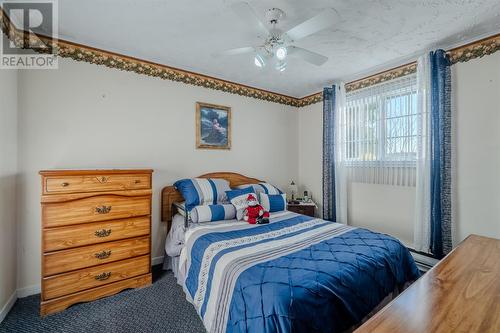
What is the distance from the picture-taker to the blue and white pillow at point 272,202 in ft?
9.81

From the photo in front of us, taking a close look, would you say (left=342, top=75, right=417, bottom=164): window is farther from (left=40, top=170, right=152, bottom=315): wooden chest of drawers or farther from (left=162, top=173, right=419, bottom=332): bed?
(left=40, top=170, right=152, bottom=315): wooden chest of drawers

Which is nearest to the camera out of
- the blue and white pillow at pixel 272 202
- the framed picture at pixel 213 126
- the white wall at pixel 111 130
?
the white wall at pixel 111 130

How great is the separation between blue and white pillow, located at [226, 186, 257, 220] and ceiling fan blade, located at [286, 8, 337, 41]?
1769 millimetres

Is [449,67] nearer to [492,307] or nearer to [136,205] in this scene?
[492,307]

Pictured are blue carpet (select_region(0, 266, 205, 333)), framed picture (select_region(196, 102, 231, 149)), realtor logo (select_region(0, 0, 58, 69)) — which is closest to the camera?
blue carpet (select_region(0, 266, 205, 333))

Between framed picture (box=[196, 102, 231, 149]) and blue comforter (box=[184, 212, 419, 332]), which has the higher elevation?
framed picture (box=[196, 102, 231, 149])

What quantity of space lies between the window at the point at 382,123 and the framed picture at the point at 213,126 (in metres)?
1.80

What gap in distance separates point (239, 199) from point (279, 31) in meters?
1.83

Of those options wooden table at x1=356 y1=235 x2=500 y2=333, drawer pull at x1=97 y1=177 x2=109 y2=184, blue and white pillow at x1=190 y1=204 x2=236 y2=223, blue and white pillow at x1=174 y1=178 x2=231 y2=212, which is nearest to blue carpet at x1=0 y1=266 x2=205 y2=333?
blue and white pillow at x1=190 y1=204 x2=236 y2=223

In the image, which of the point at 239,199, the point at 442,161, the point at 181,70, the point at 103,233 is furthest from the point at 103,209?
the point at 442,161

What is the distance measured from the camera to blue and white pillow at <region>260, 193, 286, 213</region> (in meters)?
2.99

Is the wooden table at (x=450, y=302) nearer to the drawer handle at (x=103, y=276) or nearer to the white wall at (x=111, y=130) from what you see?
the drawer handle at (x=103, y=276)

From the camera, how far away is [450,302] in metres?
0.77

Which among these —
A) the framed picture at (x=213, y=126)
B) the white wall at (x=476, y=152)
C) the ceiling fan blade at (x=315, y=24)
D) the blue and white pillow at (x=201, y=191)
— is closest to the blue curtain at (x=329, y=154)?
the white wall at (x=476, y=152)
